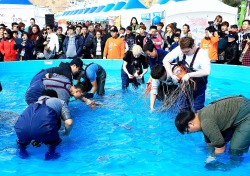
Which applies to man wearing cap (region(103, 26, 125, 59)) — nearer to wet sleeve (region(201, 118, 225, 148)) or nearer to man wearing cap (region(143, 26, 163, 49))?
man wearing cap (region(143, 26, 163, 49))

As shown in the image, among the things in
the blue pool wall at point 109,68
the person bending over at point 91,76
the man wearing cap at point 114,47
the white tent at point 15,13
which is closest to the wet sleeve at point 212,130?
the person bending over at point 91,76

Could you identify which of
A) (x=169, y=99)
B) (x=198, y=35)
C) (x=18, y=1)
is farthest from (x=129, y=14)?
(x=169, y=99)

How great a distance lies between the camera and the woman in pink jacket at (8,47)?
10.8m

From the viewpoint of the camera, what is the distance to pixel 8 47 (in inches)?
440

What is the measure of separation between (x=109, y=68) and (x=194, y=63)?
673 centimetres

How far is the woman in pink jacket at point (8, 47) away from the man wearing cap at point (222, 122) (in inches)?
340

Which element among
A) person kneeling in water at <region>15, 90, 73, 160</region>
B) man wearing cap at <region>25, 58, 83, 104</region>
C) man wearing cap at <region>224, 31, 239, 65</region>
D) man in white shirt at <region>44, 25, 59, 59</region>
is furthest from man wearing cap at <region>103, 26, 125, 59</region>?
person kneeling in water at <region>15, 90, 73, 160</region>

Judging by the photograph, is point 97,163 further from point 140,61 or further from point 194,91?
point 140,61

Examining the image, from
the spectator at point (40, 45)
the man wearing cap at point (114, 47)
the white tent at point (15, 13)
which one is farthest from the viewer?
the white tent at point (15, 13)

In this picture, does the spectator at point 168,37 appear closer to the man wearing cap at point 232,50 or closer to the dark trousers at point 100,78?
the man wearing cap at point 232,50

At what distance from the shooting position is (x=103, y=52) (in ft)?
38.6

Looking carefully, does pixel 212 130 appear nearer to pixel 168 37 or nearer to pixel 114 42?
pixel 114 42

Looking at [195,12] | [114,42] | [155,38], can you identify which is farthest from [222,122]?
[195,12]

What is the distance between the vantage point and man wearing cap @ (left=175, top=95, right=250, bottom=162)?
3527mm
